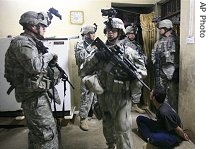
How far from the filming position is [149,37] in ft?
11.1

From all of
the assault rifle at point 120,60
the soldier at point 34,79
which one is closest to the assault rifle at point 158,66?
the assault rifle at point 120,60

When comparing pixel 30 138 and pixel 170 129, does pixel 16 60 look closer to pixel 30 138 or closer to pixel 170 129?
pixel 30 138

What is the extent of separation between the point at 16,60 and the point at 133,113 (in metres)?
1.98

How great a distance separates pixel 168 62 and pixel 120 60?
1237 mm

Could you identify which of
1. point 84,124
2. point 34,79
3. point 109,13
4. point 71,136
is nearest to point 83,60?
point 84,124

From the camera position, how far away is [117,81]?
161 centimetres

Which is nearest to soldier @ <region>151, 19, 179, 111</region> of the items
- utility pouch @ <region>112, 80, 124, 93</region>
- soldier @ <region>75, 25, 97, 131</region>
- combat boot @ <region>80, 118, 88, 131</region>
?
soldier @ <region>75, 25, 97, 131</region>

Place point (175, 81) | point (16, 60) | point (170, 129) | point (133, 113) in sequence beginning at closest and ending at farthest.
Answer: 1. point (16, 60)
2. point (170, 129)
3. point (175, 81)
4. point (133, 113)

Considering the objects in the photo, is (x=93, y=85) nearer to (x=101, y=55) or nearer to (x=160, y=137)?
(x=101, y=55)

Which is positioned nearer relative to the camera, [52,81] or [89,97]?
[52,81]

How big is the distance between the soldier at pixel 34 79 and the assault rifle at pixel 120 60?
1.17 feet

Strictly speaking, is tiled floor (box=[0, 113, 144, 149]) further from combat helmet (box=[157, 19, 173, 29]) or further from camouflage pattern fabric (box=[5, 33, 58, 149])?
combat helmet (box=[157, 19, 173, 29])

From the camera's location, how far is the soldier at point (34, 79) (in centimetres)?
149
